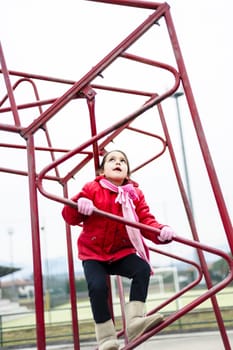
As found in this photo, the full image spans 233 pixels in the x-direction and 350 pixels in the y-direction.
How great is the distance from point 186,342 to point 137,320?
3606mm

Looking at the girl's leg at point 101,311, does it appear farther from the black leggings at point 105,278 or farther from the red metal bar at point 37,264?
the red metal bar at point 37,264

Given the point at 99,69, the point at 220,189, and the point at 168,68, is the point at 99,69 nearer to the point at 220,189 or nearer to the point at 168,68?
the point at 168,68

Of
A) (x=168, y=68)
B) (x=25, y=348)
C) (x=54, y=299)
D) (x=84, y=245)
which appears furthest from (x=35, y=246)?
(x=54, y=299)

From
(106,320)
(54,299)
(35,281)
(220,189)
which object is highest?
(54,299)

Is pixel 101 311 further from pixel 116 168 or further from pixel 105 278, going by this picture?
pixel 116 168

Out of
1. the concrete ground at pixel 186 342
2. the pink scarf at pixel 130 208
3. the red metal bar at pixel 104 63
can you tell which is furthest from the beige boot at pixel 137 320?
the concrete ground at pixel 186 342

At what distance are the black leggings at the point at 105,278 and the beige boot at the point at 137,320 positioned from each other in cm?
3

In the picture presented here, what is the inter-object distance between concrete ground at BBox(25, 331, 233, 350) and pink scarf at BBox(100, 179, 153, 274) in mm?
2693

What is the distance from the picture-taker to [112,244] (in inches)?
70.3

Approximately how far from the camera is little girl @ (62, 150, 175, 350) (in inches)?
65.1

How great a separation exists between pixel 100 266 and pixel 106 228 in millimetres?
136

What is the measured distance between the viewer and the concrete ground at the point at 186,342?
4445mm

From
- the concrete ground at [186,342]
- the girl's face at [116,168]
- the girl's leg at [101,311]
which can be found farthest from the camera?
the concrete ground at [186,342]

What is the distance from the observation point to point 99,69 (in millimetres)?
1568
